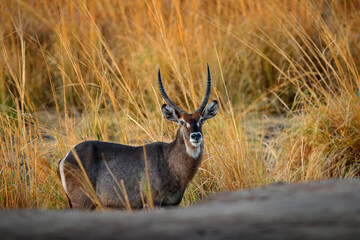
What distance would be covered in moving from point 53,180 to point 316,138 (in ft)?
9.79

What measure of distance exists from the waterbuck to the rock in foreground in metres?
1.66

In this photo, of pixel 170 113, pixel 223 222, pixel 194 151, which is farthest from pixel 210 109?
pixel 223 222

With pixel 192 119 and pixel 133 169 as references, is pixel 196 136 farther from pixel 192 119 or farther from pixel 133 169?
pixel 133 169

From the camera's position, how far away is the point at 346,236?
241 centimetres

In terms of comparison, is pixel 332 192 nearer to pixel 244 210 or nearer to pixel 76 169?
pixel 244 210

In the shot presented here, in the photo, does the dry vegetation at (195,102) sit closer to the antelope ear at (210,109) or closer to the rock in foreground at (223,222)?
the antelope ear at (210,109)

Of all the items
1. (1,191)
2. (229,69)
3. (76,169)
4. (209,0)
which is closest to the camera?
(76,169)

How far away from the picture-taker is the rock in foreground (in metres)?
2.50

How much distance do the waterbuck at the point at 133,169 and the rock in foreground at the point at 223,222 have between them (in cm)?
166

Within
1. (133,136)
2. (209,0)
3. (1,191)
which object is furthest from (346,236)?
(209,0)

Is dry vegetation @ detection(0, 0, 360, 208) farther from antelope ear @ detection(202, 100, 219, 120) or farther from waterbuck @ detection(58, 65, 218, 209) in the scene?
waterbuck @ detection(58, 65, 218, 209)

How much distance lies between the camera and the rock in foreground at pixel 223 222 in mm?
2502

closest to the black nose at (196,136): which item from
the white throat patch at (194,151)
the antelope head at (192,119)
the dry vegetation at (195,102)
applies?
the antelope head at (192,119)

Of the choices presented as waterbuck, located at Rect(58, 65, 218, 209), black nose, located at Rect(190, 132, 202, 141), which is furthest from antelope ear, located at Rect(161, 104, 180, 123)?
black nose, located at Rect(190, 132, 202, 141)
